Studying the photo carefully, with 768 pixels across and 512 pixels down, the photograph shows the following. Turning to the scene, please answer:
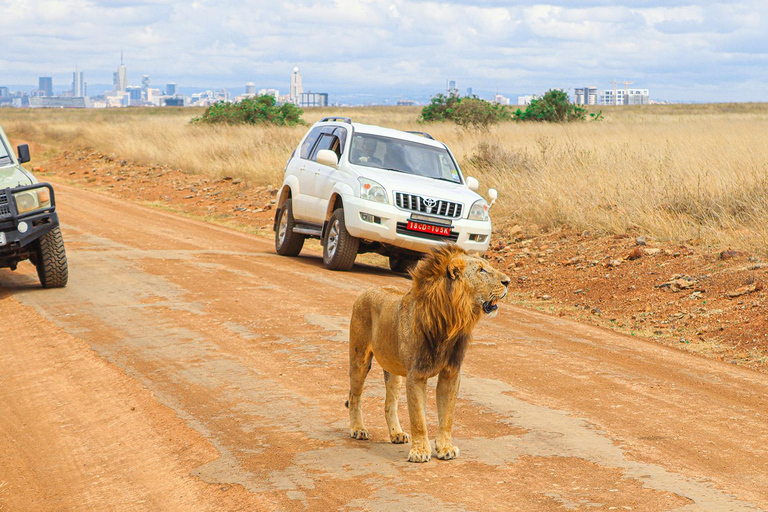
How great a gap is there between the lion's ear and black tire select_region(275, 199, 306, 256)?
9957 millimetres

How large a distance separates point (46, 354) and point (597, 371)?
4928 mm

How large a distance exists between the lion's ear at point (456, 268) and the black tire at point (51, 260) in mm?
7497

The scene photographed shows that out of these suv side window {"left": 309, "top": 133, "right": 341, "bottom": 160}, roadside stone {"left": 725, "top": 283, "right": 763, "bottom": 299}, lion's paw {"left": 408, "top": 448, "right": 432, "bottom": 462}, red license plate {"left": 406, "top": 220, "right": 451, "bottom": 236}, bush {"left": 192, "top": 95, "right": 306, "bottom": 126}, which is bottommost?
lion's paw {"left": 408, "top": 448, "right": 432, "bottom": 462}

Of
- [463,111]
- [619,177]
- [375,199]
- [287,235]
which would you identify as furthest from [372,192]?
[463,111]

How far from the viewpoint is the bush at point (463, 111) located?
34.3 m

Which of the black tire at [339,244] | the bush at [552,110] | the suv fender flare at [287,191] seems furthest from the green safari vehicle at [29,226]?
the bush at [552,110]

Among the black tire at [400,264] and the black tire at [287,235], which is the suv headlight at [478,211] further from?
the black tire at [287,235]

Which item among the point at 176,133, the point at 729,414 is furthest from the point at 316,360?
the point at 176,133

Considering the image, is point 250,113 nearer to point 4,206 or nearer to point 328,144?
point 328,144

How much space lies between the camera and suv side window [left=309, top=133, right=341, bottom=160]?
14256 millimetres

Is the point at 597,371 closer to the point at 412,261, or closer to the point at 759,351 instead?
the point at 759,351

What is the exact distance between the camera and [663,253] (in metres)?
13.2

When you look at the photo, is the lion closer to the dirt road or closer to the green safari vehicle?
the dirt road

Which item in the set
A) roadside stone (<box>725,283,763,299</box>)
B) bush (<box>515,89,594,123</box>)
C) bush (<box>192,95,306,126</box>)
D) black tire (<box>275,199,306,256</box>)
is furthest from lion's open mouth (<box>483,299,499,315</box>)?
bush (<box>515,89,594,123</box>)
